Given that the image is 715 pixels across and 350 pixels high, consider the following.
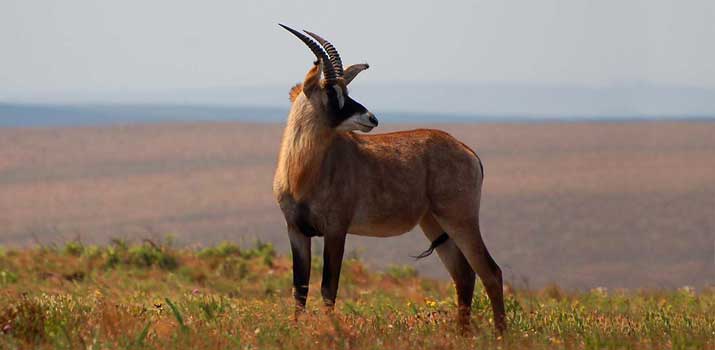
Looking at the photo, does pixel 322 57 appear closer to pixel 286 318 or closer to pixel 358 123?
pixel 358 123

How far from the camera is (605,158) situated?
55094 mm

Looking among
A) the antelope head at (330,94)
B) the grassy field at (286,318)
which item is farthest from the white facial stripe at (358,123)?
the grassy field at (286,318)

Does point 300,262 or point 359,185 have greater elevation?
point 359,185

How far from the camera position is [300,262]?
1084 centimetres

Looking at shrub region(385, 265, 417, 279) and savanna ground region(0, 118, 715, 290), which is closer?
shrub region(385, 265, 417, 279)

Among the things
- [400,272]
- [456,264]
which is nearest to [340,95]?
[456,264]

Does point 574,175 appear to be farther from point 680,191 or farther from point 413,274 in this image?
point 413,274

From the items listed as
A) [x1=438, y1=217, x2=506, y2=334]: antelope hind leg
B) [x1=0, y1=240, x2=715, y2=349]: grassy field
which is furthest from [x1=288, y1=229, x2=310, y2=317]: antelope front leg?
[x1=438, y1=217, x2=506, y2=334]: antelope hind leg

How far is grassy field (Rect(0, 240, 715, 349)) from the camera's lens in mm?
9250

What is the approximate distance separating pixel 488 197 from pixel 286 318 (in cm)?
3254

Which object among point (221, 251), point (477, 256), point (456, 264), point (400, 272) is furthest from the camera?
point (221, 251)

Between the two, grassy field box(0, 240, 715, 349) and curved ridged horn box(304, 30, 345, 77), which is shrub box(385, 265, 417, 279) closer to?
grassy field box(0, 240, 715, 349)

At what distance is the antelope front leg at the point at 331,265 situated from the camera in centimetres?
1066

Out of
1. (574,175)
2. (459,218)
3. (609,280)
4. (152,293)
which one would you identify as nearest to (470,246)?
(459,218)
